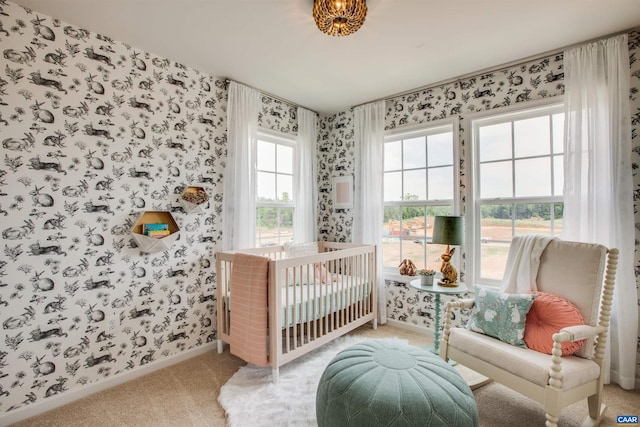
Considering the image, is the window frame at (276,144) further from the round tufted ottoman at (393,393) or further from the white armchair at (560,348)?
the white armchair at (560,348)

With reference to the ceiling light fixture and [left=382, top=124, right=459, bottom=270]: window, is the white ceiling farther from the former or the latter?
[left=382, top=124, right=459, bottom=270]: window

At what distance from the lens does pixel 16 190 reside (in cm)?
178

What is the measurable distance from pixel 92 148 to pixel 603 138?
3.65m

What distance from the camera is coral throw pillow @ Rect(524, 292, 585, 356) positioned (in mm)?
1681

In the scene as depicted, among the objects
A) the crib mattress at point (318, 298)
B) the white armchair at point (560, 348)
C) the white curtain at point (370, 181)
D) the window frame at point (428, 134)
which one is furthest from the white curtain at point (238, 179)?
the white armchair at point (560, 348)

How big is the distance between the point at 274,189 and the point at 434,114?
1860 mm

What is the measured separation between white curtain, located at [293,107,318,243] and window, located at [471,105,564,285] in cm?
176

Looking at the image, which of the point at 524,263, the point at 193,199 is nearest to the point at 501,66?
the point at 524,263

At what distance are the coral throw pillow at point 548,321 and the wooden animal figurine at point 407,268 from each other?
4.16ft

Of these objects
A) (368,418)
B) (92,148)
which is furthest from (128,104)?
(368,418)

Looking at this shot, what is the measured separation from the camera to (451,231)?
2.39 m

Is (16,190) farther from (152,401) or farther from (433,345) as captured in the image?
(433,345)

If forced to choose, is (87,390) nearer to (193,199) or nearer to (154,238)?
(154,238)

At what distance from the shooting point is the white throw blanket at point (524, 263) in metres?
2.00
